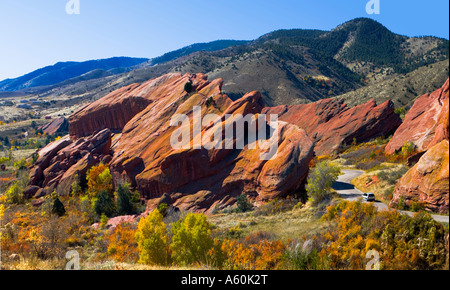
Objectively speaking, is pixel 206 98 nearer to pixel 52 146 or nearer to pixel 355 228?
pixel 355 228

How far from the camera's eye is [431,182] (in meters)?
14.3

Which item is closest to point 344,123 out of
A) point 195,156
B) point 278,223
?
point 195,156

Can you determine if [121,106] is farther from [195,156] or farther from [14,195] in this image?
[195,156]

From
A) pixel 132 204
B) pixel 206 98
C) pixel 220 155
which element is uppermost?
pixel 206 98

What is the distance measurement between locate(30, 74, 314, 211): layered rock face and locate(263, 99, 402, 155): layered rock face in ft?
77.7

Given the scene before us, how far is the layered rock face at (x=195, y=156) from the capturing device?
2526 centimetres

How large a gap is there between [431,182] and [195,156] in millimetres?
21300

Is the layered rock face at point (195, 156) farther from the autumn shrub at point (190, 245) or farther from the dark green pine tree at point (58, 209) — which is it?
the autumn shrub at point (190, 245)

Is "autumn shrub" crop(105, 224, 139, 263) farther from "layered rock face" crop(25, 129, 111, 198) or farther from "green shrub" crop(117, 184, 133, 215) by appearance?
"layered rock face" crop(25, 129, 111, 198)

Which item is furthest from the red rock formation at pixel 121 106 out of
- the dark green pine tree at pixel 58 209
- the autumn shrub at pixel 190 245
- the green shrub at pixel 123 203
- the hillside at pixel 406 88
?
the hillside at pixel 406 88

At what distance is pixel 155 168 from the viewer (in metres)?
32.4

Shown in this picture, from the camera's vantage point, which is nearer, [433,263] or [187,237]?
[433,263]
